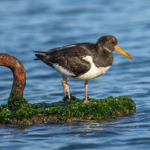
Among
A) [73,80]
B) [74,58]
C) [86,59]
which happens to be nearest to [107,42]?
[86,59]

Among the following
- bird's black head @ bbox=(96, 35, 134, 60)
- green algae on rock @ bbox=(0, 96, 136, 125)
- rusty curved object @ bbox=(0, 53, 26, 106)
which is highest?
bird's black head @ bbox=(96, 35, 134, 60)

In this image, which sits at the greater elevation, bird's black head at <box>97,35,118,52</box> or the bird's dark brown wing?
bird's black head at <box>97,35,118,52</box>

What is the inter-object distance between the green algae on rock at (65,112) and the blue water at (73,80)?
0.60ft

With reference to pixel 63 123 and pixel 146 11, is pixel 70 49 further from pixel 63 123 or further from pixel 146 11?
pixel 146 11

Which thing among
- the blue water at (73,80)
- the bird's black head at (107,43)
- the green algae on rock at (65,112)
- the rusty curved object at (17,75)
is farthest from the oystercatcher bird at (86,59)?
the blue water at (73,80)

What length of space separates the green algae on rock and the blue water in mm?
182

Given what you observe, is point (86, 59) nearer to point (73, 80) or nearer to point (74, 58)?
point (74, 58)

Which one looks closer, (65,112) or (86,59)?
(65,112)

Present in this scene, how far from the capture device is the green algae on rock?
7980 millimetres

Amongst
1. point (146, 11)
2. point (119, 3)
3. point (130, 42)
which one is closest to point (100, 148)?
point (130, 42)

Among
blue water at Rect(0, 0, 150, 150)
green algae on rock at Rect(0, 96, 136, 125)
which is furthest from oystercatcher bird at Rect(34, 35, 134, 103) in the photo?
blue water at Rect(0, 0, 150, 150)

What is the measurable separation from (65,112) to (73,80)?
5.32 meters

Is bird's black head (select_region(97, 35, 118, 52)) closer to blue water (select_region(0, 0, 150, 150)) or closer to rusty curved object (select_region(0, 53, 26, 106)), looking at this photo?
blue water (select_region(0, 0, 150, 150))

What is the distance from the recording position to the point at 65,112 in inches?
320
